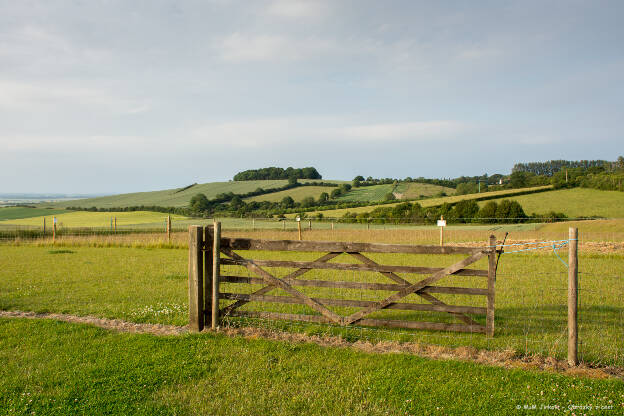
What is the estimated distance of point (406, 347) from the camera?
6969 millimetres

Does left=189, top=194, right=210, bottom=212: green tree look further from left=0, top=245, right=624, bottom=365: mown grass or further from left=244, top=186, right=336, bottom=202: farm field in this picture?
left=0, top=245, right=624, bottom=365: mown grass

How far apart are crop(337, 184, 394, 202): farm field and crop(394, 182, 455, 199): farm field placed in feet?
7.60

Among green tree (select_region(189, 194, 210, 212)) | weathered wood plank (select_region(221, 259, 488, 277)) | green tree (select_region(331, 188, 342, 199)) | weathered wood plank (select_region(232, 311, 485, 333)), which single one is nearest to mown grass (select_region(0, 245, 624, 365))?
weathered wood plank (select_region(232, 311, 485, 333))

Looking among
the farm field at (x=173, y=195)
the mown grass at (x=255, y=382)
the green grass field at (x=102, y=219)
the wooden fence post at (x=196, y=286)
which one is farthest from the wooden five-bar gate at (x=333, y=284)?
the farm field at (x=173, y=195)

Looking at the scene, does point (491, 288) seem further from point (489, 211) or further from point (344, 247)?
point (489, 211)

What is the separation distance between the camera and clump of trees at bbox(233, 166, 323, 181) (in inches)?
3821

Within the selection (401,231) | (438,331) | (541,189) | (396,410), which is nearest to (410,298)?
(438,331)

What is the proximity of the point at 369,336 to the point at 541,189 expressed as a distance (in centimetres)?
6524

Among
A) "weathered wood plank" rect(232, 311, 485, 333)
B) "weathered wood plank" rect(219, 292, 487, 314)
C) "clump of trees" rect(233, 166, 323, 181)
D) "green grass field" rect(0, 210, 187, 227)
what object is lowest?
"green grass field" rect(0, 210, 187, 227)

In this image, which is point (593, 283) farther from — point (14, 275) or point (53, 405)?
point (14, 275)

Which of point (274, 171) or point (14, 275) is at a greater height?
point (274, 171)

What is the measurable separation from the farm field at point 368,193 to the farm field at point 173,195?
16291 millimetres

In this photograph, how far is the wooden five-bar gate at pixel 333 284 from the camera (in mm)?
7195

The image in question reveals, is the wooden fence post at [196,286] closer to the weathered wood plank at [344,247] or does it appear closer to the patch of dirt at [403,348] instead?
the patch of dirt at [403,348]
